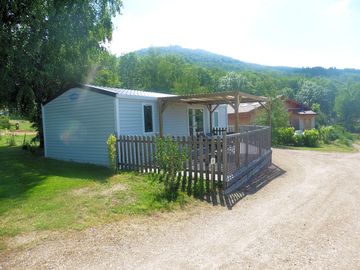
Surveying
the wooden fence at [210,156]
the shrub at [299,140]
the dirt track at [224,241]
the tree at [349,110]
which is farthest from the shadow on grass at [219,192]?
the tree at [349,110]

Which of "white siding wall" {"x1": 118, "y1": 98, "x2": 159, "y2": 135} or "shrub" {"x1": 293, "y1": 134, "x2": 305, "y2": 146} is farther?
"shrub" {"x1": 293, "y1": 134, "x2": 305, "y2": 146}

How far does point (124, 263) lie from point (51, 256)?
1113 millimetres

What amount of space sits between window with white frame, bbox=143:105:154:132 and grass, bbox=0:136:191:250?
3.20 metres

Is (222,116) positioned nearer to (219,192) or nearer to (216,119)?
(216,119)

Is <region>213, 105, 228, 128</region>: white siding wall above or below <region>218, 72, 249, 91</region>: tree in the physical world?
below

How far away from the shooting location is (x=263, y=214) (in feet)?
21.2

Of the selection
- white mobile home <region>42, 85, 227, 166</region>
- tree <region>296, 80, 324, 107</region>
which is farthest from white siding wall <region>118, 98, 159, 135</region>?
tree <region>296, 80, 324, 107</region>

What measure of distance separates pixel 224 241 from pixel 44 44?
14268mm

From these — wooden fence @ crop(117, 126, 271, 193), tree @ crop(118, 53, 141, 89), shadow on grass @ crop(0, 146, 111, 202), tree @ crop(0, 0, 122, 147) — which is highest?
tree @ crop(118, 53, 141, 89)

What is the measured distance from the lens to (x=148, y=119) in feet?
43.5

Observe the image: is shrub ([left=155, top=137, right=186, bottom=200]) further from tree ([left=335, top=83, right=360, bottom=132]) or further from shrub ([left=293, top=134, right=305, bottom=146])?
tree ([left=335, top=83, right=360, bottom=132])

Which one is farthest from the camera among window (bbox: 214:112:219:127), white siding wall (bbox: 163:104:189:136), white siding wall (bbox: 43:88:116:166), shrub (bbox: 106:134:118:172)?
window (bbox: 214:112:219:127)

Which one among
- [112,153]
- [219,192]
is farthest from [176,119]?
[219,192]

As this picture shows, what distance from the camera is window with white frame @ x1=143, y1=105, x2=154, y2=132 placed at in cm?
1309
